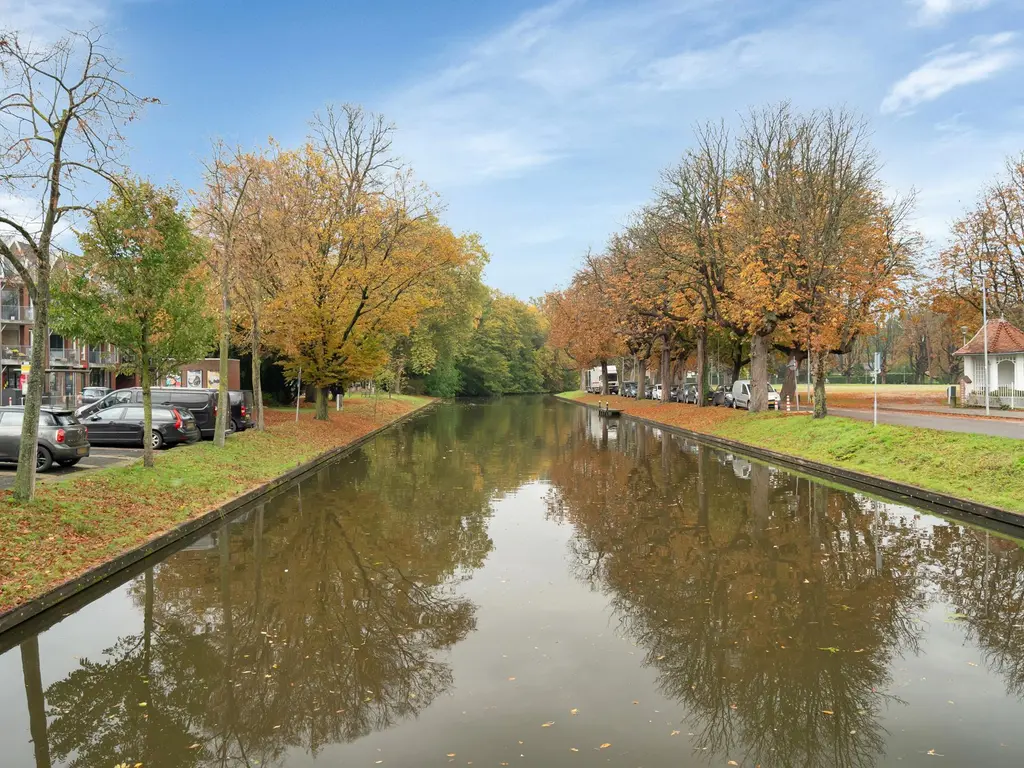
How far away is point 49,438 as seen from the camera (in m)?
15.9

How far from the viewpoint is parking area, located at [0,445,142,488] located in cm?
1498

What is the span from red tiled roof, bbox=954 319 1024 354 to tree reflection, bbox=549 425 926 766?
3043cm

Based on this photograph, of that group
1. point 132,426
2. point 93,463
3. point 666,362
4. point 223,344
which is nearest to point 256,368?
point 132,426

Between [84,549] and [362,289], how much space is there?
70.8ft

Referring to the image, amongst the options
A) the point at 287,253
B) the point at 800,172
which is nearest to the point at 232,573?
the point at 287,253

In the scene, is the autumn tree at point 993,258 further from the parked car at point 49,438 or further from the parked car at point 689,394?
the parked car at point 49,438

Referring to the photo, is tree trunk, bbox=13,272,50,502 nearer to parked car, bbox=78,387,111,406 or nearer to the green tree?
the green tree

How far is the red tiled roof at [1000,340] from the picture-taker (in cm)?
3938

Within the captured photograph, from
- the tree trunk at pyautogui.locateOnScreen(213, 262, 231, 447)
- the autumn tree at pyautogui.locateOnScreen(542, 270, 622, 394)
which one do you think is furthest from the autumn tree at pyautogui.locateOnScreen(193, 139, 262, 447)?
the autumn tree at pyautogui.locateOnScreen(542, 270, 622, 394)

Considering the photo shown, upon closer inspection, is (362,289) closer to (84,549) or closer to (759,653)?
(84,549)

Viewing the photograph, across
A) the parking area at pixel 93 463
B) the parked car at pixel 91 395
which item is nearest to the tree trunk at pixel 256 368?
the parking area at pixel 93 463

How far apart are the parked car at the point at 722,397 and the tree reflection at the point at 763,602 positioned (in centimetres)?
2921

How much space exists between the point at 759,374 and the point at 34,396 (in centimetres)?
2764

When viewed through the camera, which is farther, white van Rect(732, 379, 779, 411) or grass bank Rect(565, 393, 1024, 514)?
white van Rect(732, 379, 779, 411)
